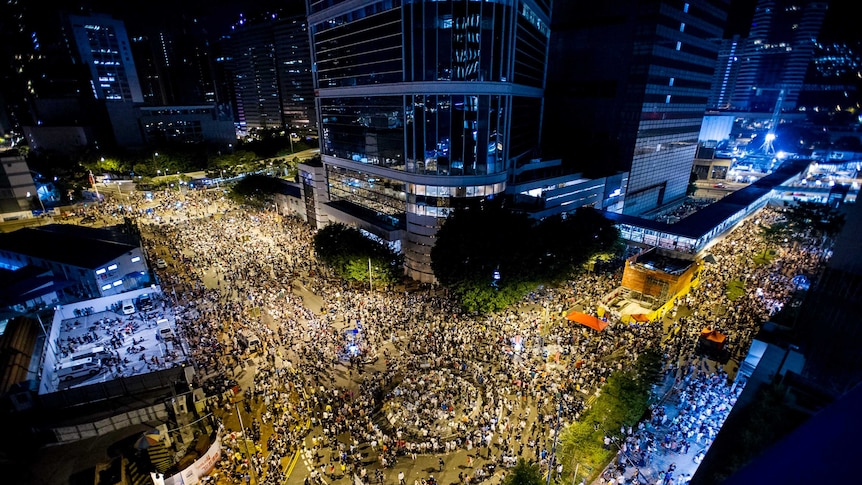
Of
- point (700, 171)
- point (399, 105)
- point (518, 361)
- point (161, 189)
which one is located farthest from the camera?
point (700, 171)

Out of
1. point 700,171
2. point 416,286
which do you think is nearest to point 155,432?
point 416,286

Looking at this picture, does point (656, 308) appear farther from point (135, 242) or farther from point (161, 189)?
point (161, 189)

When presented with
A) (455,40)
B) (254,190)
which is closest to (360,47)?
(455,40)

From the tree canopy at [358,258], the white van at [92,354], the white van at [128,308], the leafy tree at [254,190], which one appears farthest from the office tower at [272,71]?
the white van at [92,354]

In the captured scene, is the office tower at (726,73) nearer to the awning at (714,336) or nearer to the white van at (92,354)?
the awning at (714,336)

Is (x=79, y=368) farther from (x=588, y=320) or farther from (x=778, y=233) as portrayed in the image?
(x=778, y=233)

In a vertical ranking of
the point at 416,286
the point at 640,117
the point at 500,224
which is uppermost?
the point at 640,117
